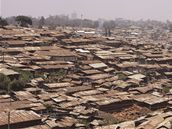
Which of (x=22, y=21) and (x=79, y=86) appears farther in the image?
(x=22, y=21)

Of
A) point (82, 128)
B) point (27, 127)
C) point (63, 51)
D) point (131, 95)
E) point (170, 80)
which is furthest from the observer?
point (63, 51)

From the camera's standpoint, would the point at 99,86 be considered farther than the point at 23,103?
Yes

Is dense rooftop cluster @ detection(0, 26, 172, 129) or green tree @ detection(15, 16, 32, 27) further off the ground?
green tree @ detection(15, 16, 32, 27)

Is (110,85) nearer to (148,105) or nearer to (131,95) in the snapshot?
(131,95)

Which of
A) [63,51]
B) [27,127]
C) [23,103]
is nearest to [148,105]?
[23,103]

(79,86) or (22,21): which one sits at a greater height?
(22,21)

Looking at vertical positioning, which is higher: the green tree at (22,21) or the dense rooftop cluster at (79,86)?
the green tree at (22,21)

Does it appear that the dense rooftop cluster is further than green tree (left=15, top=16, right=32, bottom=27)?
No

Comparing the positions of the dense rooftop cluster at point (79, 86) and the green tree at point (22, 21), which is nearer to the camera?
the dense rooftop cluster at point (79, 86)
